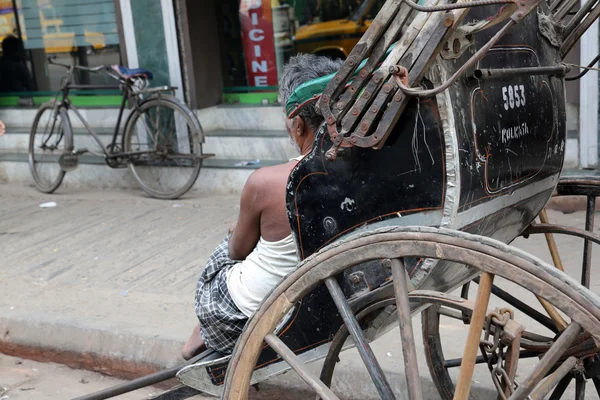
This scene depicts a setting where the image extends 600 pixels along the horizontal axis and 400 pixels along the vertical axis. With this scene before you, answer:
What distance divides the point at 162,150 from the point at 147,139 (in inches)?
12.6

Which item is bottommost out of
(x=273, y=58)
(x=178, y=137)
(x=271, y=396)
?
(x=271, y=396)

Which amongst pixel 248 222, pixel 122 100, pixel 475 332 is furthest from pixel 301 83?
pixel 122 100

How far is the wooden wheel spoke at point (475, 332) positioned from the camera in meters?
1.45

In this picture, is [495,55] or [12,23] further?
[12,23]

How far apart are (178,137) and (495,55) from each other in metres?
4.82

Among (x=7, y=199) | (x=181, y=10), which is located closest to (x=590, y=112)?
(x=181, y=10)

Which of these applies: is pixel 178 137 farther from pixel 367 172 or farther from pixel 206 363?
pixel 367 172

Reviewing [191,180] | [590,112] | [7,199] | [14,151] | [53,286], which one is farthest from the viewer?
[14,151]

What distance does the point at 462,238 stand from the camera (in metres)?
1.43

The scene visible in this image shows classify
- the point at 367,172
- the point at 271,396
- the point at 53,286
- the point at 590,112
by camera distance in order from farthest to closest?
1. the point at 590,112
2. the point at 53,286
3. the point at 271,396
4. the point at 367,172

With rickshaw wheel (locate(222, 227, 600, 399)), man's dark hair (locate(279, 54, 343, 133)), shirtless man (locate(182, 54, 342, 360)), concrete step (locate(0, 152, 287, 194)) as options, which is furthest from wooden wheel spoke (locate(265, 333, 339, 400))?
concrete step (locate(0, 152, 287, 194))

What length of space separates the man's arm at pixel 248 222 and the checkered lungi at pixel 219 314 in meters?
0.09

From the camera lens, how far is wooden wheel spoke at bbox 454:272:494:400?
145cm

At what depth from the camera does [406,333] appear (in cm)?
156
